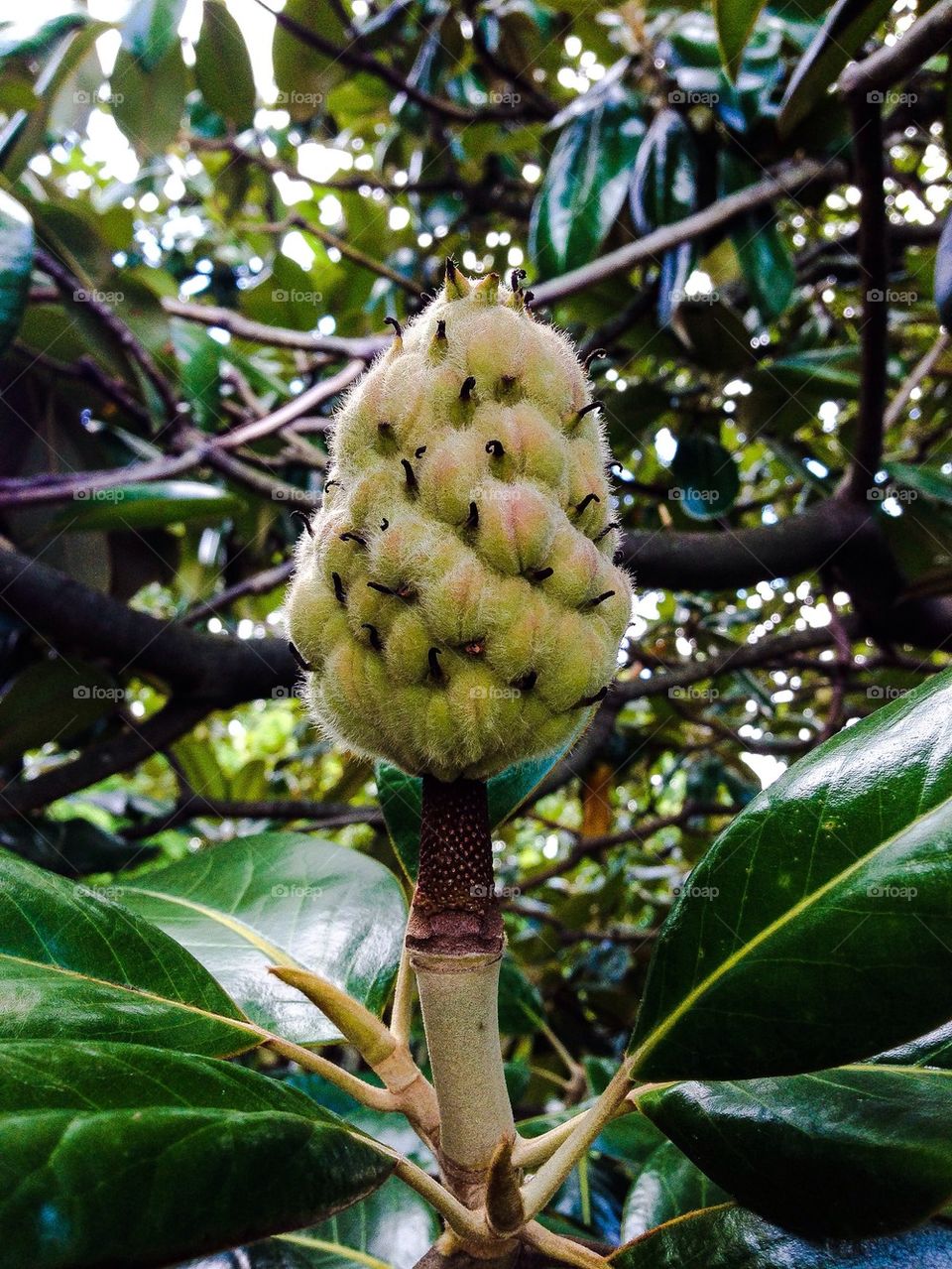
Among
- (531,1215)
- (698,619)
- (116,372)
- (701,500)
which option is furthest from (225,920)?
(698,619)

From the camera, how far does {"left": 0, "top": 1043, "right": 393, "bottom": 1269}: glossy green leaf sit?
1.52 feet

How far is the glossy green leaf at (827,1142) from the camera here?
0.62m

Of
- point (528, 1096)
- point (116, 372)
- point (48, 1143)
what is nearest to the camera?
point (48, 1143)

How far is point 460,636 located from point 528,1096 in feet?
6.56

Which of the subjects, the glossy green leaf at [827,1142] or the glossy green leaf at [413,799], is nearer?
the glossy green leaf at [827,1142]

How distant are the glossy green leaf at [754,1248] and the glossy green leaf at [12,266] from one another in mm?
1295

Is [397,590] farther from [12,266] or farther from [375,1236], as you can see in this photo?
[12,266]

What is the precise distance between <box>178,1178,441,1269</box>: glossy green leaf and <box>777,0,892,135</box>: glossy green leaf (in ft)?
5.42

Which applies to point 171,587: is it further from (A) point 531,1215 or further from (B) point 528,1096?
(A) point 531,1215

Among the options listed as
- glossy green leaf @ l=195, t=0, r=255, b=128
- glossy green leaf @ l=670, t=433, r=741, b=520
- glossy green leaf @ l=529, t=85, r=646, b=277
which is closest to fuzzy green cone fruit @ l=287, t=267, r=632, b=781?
glossy green leaf @ l=529, t=85, r=646, b=277

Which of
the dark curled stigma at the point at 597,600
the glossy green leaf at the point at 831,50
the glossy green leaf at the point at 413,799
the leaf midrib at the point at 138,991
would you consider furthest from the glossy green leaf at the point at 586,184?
the leaf midrib at the point at 138,991

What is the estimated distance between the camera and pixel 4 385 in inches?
86.7

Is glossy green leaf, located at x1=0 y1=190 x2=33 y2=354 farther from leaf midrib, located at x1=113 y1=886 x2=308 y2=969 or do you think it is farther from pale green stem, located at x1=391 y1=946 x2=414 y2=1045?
pale green stem, located at x1=391 y1=946 x2=414 y2=1045

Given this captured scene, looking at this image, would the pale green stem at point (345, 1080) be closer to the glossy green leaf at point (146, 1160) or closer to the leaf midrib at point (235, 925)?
the glossy green leaf at point (146, 1160)
